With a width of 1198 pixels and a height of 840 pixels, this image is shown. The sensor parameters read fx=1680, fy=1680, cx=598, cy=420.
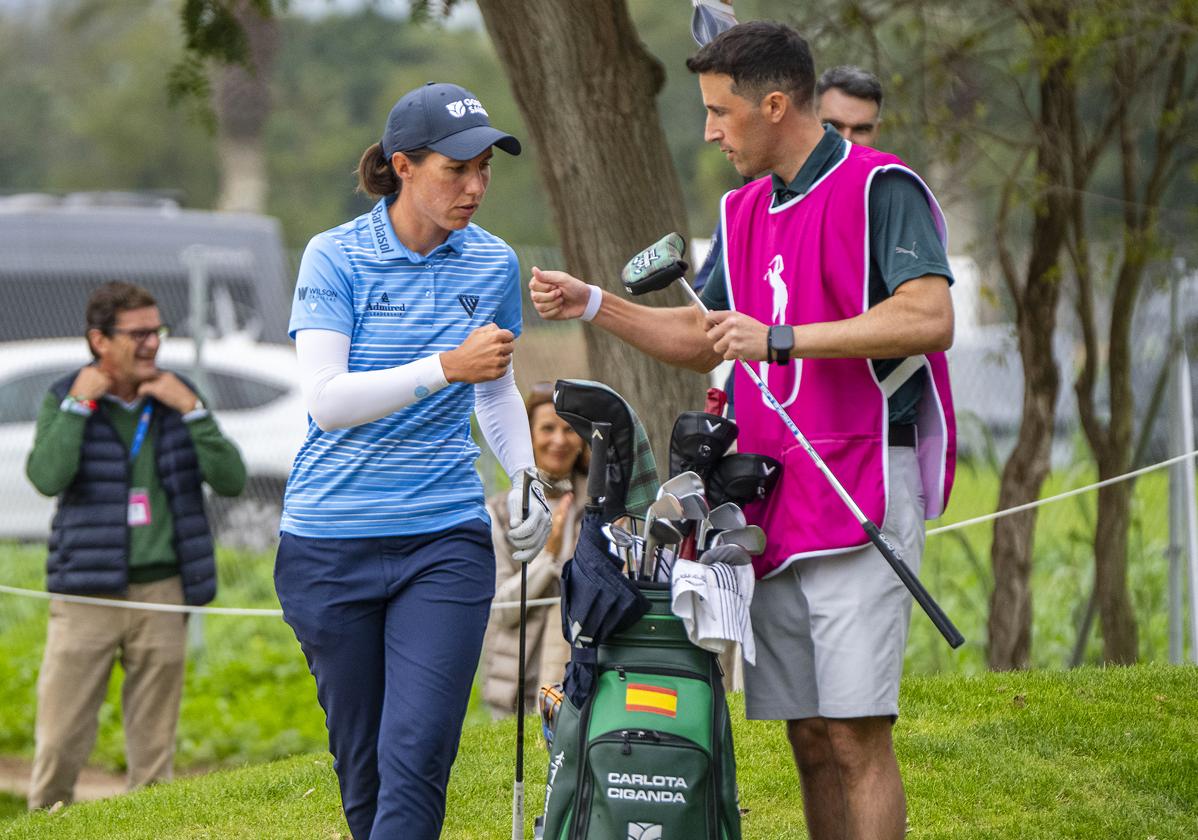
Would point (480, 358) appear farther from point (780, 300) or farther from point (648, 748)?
point (648, 748)

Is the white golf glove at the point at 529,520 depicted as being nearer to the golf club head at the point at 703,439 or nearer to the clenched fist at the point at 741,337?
the golf club head at the point at 703,439

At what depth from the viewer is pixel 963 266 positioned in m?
9.01

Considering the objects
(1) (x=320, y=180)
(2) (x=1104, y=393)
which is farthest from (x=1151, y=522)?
(1) (x=320, y=180)

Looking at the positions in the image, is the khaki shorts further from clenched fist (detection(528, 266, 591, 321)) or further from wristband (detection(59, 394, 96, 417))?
wristband (detection(59, 394, 96, 417))

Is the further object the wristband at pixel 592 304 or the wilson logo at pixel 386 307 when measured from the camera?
the wristband at pixel 592 304

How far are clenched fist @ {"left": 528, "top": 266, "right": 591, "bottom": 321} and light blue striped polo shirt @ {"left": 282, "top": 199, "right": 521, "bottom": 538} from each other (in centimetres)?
16

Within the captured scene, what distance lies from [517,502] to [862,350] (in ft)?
3.31

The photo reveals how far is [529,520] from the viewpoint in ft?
13.8

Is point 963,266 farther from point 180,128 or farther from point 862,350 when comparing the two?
point 180,128

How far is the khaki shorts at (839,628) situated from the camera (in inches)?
152

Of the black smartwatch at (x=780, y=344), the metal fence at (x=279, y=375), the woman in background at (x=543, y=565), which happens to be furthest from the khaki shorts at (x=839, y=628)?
the metal fence at (x=279, y=375)

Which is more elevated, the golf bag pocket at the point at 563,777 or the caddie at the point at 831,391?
the caddie at the point at 831,391

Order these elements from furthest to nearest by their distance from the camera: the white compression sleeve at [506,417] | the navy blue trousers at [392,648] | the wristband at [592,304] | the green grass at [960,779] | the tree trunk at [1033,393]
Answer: the tree trunk at [1033,393] < the green grass at [960,779] < the white compression sleeve at [506,417] < the wristband at [592,304] < the navy blue trousers at [392,648]

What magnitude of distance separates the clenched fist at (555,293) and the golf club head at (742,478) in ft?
1.84
